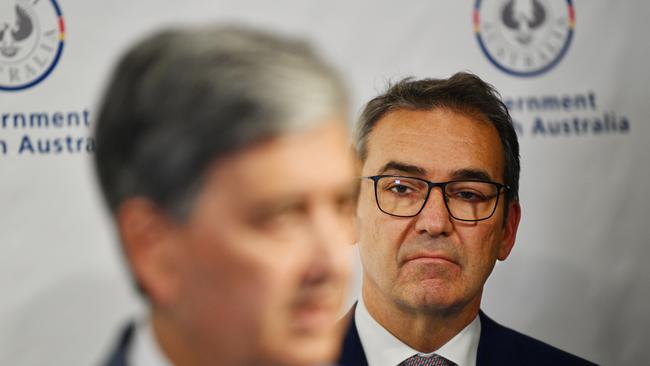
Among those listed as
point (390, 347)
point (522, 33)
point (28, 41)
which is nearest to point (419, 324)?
point (390, 347)

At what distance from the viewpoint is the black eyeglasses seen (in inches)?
63.6

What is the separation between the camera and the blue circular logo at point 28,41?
178 centimetres

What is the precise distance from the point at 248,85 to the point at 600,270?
1.64 metres

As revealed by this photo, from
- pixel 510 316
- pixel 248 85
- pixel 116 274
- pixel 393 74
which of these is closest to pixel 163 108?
pixel 248 85

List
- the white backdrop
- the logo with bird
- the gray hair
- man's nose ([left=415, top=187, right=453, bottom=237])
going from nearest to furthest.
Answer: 1. the gray hair
2. man's nose ([left=415, top=187, right=453, bottom=237])
3. the white backdrop
4. the logo with bird

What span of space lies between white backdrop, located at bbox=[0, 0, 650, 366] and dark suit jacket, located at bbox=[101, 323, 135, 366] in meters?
0.87

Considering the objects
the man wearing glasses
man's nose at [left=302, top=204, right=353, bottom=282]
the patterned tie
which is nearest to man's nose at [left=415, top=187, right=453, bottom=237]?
the man wearing glasses

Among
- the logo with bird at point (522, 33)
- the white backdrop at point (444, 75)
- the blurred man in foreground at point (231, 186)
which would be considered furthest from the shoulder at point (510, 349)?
the blurred man in foreground at point (231, 186)

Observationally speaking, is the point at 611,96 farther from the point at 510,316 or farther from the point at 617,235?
the point at 510,316

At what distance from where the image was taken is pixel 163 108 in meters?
0.72

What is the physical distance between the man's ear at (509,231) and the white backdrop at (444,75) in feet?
0.52

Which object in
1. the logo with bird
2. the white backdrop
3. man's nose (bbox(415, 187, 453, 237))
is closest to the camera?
man's nose (bbox(415, 187, 453, 237))

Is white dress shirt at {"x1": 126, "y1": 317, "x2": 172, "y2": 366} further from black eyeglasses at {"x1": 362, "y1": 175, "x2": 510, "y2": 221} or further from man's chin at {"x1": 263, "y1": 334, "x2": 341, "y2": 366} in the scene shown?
black eyeglasses at {"x1": 362, "y1": 175, "x2": 510, "y2": 221}

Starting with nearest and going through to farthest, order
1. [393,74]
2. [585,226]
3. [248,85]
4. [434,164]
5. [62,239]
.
A: 1. [248,85]
2. [434,164]
3. [62,239]
4. [393,74]
5. [585,226]
